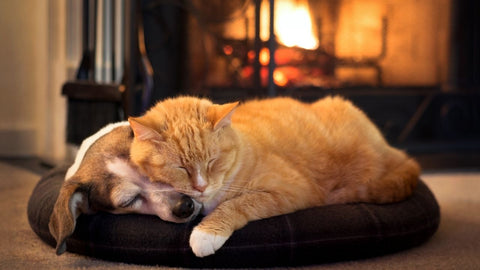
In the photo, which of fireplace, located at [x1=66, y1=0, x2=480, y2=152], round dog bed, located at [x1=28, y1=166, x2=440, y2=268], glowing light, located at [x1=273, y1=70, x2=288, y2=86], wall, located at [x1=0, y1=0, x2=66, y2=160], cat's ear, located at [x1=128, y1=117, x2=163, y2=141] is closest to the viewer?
cat's ear, located at [x1=128, y1=117, x2=163, y2=141]

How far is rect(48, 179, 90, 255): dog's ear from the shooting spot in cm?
151

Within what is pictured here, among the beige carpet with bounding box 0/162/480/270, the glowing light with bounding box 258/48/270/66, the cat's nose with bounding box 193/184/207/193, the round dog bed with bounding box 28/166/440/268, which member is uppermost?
the glowing light with bounding box 258/48/270/66

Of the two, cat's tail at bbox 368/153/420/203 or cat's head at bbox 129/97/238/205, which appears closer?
cat's head at bbox 129/97/238/205

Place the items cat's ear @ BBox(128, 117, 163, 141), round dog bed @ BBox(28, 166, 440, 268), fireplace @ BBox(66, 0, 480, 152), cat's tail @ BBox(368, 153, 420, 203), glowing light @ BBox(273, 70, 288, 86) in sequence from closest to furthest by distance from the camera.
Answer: cat's ear @ BBox(128, 117, 163, 141) < round dog bed @ BBox(28, 166, 440, 268) < cat's tail @ BBox(368, 153, 420, 203) < fireplace @ BBox(66, 0, 480, 152) < glowing light @ BBox(273, 70, 288, 86)

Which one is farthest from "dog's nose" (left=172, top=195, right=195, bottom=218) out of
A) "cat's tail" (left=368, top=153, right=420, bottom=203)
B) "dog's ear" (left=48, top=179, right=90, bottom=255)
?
"cat's tail" (left=368, top=153, right=420, bottom=203)

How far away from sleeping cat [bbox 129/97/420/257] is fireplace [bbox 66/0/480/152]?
1.11 metres

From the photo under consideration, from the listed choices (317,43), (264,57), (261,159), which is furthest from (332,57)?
(261,159)

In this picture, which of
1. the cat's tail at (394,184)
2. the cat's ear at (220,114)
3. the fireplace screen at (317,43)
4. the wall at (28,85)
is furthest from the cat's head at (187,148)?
the wall at (28,85)

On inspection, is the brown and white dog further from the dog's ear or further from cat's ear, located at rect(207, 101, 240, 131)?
cat's ear, located at rect(207, 101, 240, 131)

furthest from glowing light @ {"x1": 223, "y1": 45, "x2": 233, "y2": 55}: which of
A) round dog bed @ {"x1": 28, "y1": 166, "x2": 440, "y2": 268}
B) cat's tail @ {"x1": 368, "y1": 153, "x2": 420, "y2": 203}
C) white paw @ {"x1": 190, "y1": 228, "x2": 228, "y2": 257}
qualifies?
white paw @ {"x1": 190, "y1": 228, "x2": 228, "y2": 257}

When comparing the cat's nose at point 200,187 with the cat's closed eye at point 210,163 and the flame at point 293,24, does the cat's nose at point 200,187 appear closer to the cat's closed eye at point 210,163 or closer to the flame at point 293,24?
the cat's closed eye at point 210,163

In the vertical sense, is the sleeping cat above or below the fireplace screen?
below

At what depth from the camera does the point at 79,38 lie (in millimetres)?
3473

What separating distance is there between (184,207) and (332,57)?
7.15ft
